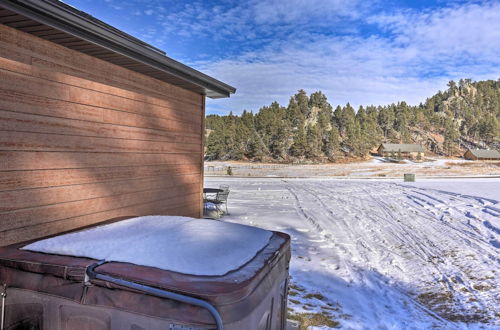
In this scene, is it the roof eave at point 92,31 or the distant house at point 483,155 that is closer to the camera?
the roof eave at point 92,31

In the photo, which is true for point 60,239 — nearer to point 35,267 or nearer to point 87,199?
point 35,267

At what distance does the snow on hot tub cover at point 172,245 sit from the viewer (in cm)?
212

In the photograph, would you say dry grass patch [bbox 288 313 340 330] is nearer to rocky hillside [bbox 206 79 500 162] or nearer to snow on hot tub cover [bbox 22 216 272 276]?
snow on hot tub cover [bbox 22 216 272 276]

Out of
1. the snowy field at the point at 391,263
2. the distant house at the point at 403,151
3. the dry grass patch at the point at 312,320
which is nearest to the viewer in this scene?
the dry grass patch at the point at 312,320

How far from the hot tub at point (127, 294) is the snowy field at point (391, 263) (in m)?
2.51

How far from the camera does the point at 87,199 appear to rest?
4500 millimetres

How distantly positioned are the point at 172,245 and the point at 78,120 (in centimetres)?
291

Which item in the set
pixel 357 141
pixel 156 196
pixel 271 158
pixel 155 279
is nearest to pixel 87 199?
pixel 156 196

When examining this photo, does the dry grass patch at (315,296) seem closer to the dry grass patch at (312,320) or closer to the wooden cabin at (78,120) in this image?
the dry grass patch at (312,320)

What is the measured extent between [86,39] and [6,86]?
1.01 m

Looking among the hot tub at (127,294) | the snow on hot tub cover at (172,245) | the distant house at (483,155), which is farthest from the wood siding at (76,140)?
the distant house at (483,155)

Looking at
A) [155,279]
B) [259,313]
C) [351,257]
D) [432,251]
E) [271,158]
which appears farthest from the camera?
[271,158]

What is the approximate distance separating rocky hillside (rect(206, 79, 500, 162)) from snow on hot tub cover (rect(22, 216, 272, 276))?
65494 mm

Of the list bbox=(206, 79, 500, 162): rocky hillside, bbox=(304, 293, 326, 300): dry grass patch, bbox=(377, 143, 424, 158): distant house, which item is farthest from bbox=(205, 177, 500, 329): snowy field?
bbox=(377, 143, 424, 158): distant house
